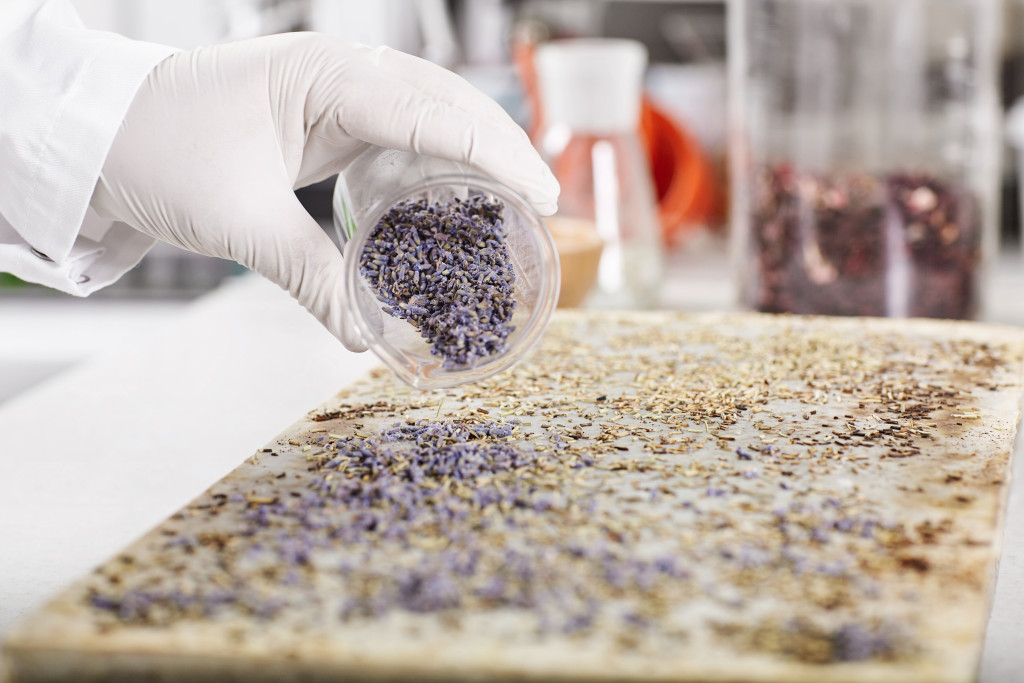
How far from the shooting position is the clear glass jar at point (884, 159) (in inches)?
61.7

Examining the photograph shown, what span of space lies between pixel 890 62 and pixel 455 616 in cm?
126

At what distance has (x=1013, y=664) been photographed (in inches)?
28.9

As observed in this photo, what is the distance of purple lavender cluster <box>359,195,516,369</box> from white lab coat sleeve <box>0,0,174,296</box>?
0.26 metres

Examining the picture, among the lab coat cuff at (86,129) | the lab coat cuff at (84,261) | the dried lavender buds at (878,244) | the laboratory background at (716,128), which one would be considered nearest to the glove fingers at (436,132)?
the lab coat cuff at (86,129)

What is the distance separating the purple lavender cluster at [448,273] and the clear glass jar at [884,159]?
2.56ft

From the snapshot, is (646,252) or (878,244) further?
(646,252)

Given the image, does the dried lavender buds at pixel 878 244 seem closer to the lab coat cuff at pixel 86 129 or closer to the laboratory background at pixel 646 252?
the laboratory background at pixel 646 252

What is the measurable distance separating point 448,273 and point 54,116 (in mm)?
382

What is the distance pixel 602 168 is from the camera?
1.73 m

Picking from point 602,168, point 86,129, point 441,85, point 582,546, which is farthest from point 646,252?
point 582,546

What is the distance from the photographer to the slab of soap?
57cm

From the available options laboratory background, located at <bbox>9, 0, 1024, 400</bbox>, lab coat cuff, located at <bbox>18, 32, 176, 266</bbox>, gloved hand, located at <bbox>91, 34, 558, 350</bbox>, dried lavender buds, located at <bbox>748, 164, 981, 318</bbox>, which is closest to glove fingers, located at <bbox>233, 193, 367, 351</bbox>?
gloved hand, located at <bbox>91, 34, 558, 350</bbox>

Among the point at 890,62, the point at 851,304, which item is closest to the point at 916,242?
the point at 851,304

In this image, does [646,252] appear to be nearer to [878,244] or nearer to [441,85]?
[878,244]
